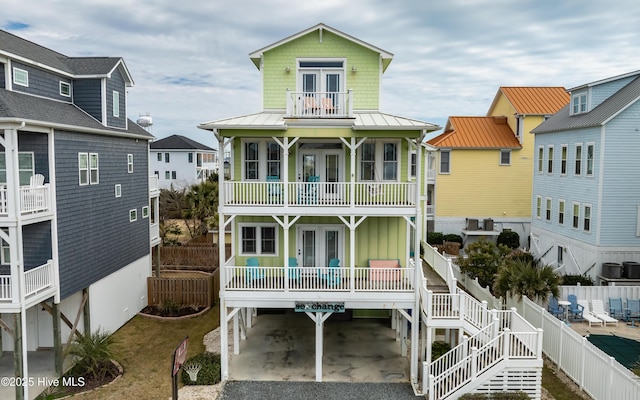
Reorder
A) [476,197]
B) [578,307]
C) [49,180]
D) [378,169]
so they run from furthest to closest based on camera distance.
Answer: [476,197] < [578,307] < [378,169] < [49,180]

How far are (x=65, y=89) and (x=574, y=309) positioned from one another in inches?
883

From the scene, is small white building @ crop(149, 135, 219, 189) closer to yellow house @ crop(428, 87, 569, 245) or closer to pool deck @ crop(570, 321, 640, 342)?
yellow house @ crop(428, 87, 569, 245)

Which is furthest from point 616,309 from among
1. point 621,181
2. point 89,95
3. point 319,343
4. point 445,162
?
point 89,95

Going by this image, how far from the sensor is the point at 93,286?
16812 millimetres

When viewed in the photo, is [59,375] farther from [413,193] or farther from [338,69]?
[338,69]

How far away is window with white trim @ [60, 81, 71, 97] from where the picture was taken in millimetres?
17547

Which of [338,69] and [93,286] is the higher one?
[338,69]

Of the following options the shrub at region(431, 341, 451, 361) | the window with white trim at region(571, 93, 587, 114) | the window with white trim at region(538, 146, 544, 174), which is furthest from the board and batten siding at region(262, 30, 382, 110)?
the window with white trim at region(538, 146, 544, 174)

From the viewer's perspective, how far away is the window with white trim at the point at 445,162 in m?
34.7

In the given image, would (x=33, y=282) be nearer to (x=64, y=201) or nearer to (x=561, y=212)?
(x=64, y=201)

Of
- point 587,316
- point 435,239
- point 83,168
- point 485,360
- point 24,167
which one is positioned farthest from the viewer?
point 435,239

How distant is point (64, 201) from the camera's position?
1491cm

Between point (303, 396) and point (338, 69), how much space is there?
11.6 metres

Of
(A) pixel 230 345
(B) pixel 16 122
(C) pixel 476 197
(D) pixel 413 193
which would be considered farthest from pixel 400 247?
(C) pixel 476 197
